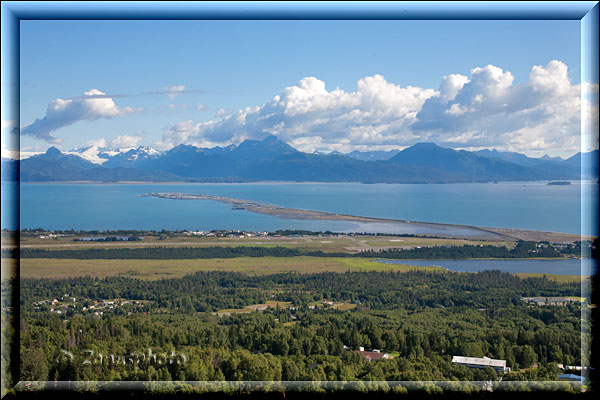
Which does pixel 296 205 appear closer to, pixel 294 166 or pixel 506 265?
pixel 294 166

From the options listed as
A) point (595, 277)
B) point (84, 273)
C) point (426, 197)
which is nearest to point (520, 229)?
point (426, 197)

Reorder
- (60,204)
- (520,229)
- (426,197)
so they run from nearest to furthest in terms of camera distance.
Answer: (60,204) → (520,229) → (426,197)

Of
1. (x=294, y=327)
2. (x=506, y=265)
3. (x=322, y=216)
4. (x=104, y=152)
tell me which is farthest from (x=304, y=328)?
(x=322, y=216)

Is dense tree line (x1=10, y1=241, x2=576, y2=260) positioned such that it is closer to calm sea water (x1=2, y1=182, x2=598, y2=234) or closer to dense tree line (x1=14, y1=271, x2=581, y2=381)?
calm sea water (x1=2, y1=182, x2=598, y2=234)

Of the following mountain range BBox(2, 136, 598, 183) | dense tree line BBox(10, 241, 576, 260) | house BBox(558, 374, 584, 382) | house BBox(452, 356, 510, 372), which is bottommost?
dense tree line BBox(10, 241, 576, 260)

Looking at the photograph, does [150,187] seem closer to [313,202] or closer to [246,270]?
[246,270]

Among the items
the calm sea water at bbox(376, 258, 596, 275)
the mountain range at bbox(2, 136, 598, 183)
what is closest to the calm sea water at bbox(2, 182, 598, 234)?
the mountain range at bbox(2, 136, 598, 183)
